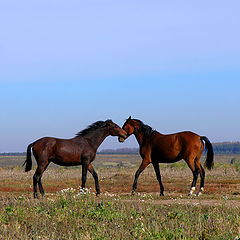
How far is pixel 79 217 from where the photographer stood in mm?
9969

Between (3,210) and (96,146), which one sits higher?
(96,146)

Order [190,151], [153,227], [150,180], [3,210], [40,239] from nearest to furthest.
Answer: [40,239] < [153,227] < [3,210] < [190,151] < [150,180]

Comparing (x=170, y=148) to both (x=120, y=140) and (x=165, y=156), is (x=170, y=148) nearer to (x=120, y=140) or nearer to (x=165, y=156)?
(x=165, y=156)

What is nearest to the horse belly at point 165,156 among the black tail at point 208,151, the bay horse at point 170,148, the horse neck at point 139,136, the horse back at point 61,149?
the bay horse at point 170,148

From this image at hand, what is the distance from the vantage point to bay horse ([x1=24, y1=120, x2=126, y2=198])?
50.2ft

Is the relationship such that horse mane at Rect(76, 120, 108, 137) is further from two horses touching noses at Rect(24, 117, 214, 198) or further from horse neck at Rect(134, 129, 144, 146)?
horse neck at Rect(134, 129, 144, 146)

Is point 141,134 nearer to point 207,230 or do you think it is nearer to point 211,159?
point 211,159

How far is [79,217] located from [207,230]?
280cm

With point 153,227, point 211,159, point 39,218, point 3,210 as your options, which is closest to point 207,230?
point 153,227

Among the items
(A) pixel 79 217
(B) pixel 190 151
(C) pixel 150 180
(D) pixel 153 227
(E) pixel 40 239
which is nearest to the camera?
(E) pixel 40 239

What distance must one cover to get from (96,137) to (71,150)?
1033 mm

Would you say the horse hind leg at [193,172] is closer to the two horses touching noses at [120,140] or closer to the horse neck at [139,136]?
the two horses touching noses at [120,140]

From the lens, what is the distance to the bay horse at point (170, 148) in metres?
16.1

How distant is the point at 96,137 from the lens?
16.1 metres
